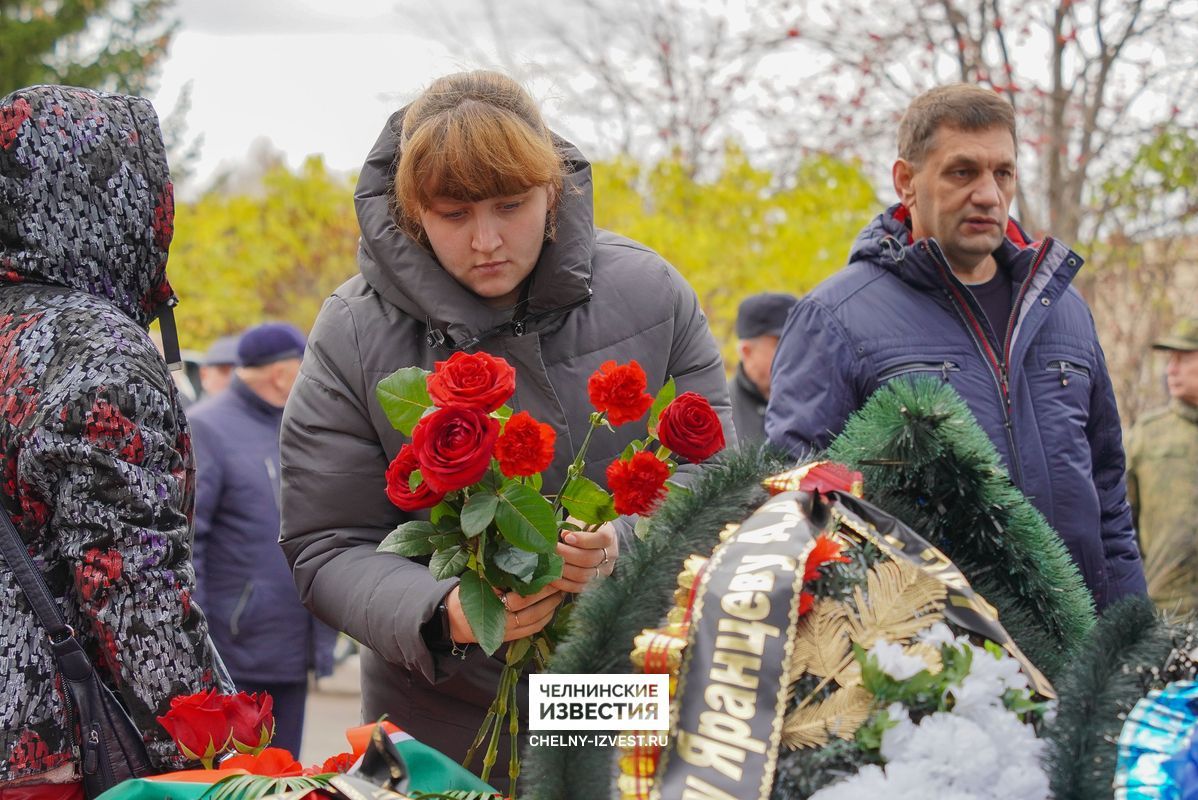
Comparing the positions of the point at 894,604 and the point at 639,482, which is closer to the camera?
the point at 894,604

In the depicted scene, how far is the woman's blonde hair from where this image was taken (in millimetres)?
2039

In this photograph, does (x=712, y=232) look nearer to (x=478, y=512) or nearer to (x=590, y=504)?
(x=590, y=504)

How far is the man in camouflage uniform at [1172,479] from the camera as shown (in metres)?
4.67

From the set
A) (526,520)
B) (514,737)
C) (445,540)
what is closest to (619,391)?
(526,520)

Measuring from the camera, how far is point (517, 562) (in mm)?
1683

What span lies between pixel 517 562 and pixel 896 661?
0.58 m

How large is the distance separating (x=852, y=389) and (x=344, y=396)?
1149 mm

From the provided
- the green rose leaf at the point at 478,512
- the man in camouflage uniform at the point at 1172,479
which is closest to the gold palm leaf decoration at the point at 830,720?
the green rose leaf at the point at 478,512

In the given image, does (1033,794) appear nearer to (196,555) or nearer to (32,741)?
(32,741)

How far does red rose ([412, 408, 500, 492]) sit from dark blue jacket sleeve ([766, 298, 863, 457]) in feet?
3.81

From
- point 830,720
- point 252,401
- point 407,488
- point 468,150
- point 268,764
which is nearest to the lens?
point 830,720

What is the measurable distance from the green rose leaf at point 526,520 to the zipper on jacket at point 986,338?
138 centimetres

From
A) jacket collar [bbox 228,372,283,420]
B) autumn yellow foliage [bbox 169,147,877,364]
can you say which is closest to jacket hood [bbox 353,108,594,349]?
jacket collar [bbox 228,372,283,420]

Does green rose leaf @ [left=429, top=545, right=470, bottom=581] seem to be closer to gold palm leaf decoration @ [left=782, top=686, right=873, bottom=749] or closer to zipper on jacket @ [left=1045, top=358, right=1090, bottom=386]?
gold palm leaf decoration @ [left=782, top=686, right=873, bottom=749]
